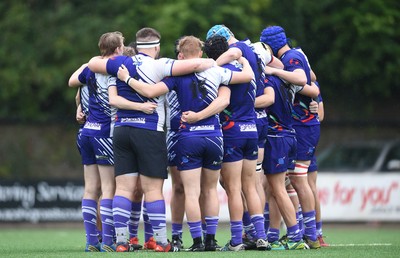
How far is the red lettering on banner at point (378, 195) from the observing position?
61.3ft

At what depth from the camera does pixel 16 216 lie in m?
18.8

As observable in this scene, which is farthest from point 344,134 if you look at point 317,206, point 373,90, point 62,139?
point 317,206

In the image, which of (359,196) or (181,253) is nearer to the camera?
(181,253)

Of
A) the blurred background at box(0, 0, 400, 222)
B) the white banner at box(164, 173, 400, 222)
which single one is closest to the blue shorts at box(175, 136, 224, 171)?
the white banner at box(164, 173, 400, 222)

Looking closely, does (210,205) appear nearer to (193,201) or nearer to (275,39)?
(193,201)

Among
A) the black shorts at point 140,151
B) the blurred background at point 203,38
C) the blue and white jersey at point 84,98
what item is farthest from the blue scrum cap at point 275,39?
the blurred background at point 203,38

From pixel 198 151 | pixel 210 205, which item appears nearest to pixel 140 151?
pixel 198 151

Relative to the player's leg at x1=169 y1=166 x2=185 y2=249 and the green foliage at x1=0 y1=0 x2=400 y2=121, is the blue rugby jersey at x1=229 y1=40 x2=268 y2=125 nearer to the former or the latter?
the player's leg at x1=169 y1=166 x2=185 y2=249

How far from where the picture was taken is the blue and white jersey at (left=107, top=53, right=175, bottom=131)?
33.3 feet

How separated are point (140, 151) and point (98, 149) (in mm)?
792

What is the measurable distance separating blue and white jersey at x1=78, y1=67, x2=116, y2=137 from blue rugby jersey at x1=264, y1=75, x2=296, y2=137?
6.03ft

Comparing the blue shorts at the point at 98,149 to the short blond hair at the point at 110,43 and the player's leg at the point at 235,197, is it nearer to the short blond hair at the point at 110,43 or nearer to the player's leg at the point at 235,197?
the short blond hair at the point at 110,43

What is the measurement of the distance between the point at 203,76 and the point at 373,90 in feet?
49.0

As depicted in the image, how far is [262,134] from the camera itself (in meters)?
11.0
